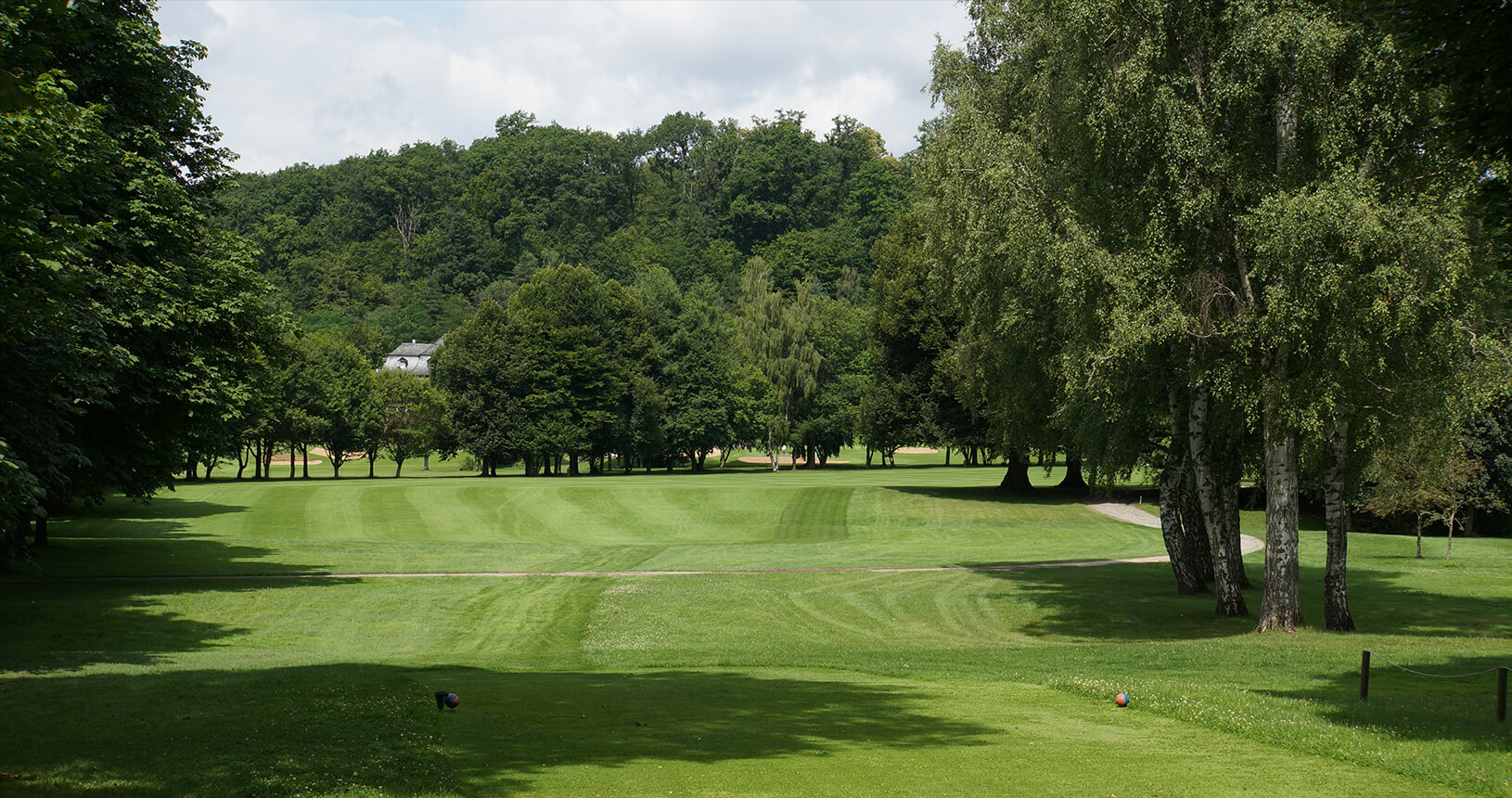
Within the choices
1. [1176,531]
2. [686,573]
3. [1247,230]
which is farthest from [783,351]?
[1247,230]

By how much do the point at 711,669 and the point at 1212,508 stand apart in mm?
13177

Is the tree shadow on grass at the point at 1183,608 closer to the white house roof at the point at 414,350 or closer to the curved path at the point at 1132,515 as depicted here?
the curved path at the point at 1132,515

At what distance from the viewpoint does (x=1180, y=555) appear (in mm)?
28656

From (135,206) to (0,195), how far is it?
35.6ft

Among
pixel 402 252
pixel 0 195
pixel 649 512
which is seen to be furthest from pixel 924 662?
pixel 402 252

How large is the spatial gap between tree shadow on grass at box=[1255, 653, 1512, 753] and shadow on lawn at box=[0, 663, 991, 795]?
4.56m

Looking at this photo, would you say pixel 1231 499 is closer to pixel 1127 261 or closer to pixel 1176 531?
pixel 1176 531

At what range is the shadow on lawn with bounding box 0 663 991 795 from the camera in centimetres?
863

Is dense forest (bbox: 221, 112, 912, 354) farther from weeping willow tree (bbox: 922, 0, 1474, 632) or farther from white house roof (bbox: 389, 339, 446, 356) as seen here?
weeping willow tree (bbox: 922, 0, 1474, 632)

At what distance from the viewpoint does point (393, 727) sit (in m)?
10.6

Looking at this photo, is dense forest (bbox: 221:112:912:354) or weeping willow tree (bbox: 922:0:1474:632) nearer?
weeping willow tree (bbox: 922:0:1474:632)

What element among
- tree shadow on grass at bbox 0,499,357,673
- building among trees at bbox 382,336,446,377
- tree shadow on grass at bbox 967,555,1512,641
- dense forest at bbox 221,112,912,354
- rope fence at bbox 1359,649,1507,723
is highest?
dense forest at bbox 221,112,912,354

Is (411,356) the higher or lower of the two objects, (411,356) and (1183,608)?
the higher

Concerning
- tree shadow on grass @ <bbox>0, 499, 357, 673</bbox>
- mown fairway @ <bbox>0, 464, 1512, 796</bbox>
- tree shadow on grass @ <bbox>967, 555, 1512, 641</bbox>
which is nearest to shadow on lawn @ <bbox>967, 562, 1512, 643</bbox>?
tree shadow on grass @ <bbox>967, 555, 1512, 641</bbox>
